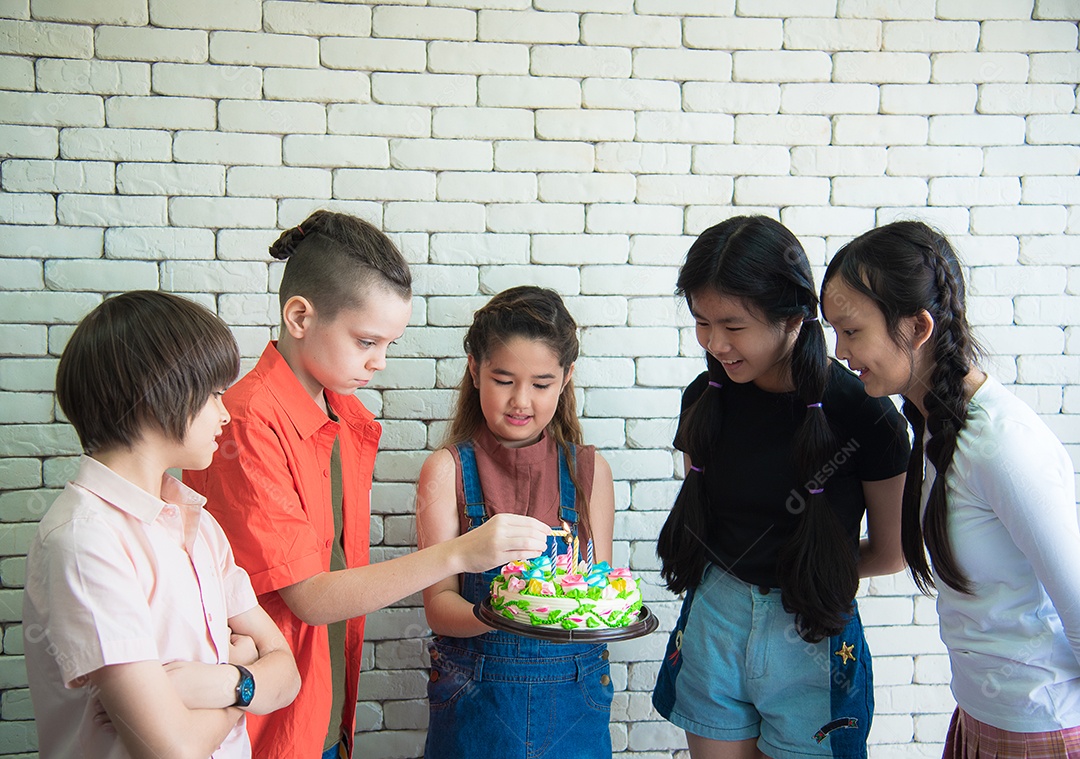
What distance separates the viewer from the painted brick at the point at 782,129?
114 inches

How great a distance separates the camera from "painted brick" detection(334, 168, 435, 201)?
109 inches

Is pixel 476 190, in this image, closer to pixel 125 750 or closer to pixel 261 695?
pixel 261 695

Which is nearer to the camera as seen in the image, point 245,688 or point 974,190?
point 245,688

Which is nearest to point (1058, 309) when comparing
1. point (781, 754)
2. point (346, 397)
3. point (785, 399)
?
point (785, 399)

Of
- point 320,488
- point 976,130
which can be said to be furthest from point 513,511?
point 976,130

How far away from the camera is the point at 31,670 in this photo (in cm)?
152

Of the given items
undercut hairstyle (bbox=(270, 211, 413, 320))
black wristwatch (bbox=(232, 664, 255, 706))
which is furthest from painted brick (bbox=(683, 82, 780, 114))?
black wristwatch (bbox=(232, 664, 255, 706))

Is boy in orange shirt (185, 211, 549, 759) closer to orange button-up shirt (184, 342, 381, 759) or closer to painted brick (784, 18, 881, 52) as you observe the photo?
orange button-up shirt (184, 342, 381, 759)

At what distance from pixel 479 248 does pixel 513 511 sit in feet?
3.21

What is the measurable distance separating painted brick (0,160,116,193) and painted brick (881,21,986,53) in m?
2.71

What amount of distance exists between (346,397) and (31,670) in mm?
1015

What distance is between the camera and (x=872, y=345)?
6.38ft

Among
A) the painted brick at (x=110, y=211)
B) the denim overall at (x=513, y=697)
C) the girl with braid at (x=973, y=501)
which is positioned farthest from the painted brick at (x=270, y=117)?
the girl with braid at (x=973, y=501)

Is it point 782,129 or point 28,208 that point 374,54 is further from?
point 782,129
